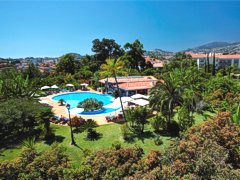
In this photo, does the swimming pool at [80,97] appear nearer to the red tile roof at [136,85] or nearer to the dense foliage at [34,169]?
the red tile roof at [136,85]

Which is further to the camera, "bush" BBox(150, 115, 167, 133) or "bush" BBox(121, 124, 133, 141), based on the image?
"bush" BBox(150, 115, 167, 133)

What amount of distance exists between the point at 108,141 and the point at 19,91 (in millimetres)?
16453

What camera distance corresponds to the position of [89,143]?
830 inches

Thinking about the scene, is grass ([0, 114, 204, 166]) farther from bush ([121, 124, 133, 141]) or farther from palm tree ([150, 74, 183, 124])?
palm tree ([150, 74, 183, 124])

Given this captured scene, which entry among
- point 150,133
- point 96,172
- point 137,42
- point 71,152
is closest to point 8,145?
point 71,152

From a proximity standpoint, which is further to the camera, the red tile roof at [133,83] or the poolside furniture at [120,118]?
the red tile roof at [133,83]

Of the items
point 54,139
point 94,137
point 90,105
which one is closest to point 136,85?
point 90,105

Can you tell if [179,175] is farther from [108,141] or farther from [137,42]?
[137,42]

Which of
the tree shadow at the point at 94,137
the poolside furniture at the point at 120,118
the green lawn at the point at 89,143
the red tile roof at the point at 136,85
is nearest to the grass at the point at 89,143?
the green lawn at the point at 89,143

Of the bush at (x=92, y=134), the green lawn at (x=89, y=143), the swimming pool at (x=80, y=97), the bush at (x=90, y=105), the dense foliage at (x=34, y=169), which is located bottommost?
the green lawn at (x=89, y=143)

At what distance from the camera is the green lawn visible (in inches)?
759

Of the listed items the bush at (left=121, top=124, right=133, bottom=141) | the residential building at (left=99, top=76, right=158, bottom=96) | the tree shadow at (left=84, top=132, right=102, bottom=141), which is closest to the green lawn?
the tree shadow at (left=84, top=132, right=102, bottom=141)

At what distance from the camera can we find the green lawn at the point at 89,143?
759 inches

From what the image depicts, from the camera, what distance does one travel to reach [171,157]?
1012 centimetres
